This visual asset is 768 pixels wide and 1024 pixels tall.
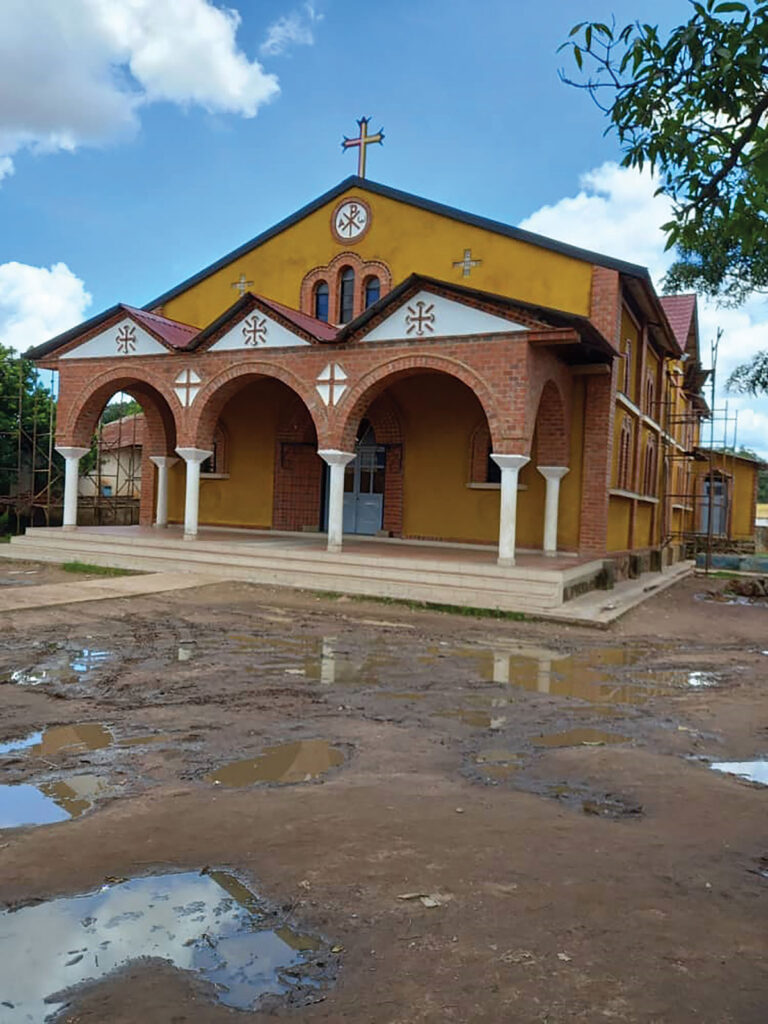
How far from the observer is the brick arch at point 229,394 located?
14.6 meters

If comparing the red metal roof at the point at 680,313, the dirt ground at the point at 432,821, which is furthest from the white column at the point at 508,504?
the red metal roof at the point at 680,313

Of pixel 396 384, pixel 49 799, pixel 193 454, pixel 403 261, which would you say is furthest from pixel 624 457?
pixel 49 799

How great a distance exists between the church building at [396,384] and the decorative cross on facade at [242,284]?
0.05 meters

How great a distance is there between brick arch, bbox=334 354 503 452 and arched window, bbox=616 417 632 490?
410 cm

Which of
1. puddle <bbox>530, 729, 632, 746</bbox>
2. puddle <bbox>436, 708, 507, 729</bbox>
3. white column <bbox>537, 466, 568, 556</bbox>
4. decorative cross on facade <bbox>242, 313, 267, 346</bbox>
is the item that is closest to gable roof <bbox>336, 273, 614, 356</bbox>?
decorative cross on facade <bbox>242, 313, 267, 346</bbox>

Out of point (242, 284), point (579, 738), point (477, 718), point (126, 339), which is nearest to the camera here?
point (579, 738)

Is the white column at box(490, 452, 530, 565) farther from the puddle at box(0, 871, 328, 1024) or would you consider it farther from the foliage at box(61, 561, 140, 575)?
the puddle at box(0, 871, 328, 1024)

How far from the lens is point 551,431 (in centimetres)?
1477

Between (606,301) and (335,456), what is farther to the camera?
(606,301)

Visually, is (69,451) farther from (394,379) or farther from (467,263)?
(467,263)

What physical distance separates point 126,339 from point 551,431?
30.0 ft

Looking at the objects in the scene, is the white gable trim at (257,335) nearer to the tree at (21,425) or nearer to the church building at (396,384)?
the church building at (396,384)

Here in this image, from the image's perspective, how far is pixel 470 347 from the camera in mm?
12992

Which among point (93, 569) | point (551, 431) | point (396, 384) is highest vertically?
point (396, 384)
